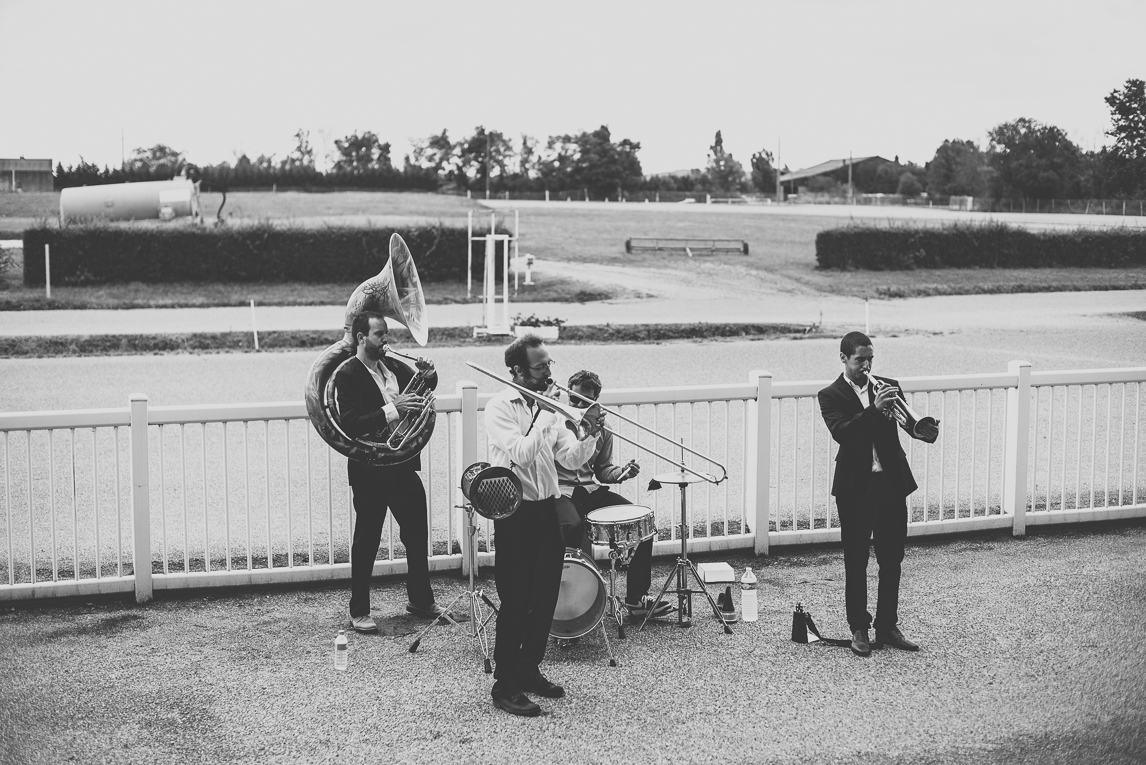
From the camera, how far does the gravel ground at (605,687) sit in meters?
5.08

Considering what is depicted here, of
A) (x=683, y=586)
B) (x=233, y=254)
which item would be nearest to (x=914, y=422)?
(x=683, y=586)

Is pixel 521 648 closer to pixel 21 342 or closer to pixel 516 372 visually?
pixel 516 372

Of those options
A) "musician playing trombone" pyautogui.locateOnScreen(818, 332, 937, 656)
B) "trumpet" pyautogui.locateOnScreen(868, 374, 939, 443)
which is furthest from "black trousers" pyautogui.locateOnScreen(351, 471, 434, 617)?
"trumpet" pyautogui.locateOnScreen(868, 374, 939, 443)

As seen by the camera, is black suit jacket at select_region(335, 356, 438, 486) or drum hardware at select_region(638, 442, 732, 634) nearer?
black suit jacket at select_region(335, 356, 438, 486)

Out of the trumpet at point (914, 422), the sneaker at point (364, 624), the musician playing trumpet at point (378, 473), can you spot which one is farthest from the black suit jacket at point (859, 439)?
the sneaker at point (364, 624)

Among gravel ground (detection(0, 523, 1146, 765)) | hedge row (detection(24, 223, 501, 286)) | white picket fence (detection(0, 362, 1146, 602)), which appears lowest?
gravel ground (detection(0, 523, 1146, 765))

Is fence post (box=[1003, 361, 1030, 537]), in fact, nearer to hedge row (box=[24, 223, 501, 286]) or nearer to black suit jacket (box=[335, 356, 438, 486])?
black suit jacket (box=[335, 356, 438, 486])

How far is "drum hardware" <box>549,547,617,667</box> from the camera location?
621 centimetres

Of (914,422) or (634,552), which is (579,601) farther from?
(914,422)

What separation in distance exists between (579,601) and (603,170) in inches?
3178

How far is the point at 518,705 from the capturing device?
546 cm

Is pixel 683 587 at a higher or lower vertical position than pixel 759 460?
lower

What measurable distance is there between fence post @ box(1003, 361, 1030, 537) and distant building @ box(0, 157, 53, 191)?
64.3 m

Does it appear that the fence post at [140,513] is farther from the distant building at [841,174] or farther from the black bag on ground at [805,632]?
the distant building at [841,174]
